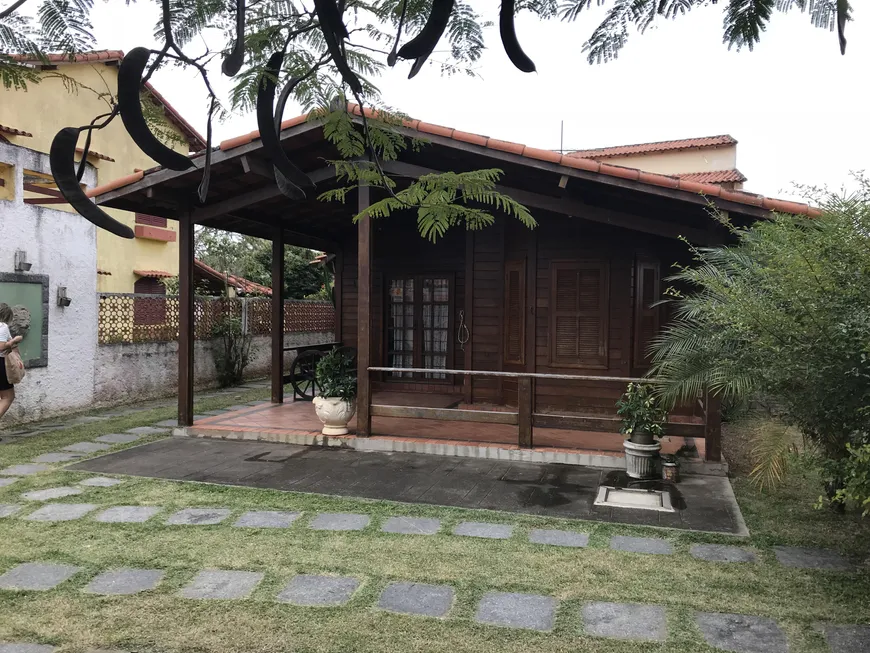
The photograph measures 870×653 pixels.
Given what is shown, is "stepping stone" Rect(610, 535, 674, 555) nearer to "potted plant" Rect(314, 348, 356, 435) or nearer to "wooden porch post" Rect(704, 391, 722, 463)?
"wooden porch post" Rect(704, 391, 722, 463)

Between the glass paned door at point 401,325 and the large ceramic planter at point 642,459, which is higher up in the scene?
the glass paned door at point 401,325

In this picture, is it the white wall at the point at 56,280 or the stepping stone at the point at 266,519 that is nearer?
the stepping stone at the point at 266,519

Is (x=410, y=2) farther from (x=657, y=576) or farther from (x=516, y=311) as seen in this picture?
(x=516, y=311)

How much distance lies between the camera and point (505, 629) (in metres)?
2.77

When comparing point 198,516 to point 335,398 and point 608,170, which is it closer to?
point 335,398

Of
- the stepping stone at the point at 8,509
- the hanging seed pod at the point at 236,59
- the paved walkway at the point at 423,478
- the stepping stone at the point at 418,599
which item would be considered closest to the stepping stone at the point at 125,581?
the stepping stone at the point at 418,599

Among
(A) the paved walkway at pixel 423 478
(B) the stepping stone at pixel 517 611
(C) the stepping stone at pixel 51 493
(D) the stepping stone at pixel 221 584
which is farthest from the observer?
(C) the stepping stone at pixel 51 493

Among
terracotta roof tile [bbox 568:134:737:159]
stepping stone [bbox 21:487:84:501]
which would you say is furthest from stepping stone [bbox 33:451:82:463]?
terracotta roof tile [bbox 568:134:737:159]

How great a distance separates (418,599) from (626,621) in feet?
3.09

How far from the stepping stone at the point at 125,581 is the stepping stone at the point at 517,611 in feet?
5.39

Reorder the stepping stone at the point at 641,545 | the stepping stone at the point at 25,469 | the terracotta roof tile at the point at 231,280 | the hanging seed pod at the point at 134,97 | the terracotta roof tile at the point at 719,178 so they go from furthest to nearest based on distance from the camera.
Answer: the terracotta roof tile at the point at 231,280
the terracotta roof tile at the point at 719,178
the stepping stone at the point at 25,469
the stepping stone at the point at 641,545
the hanging seed pod at the point at 134,97

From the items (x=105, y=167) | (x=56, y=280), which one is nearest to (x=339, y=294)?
(x=56, y=280)

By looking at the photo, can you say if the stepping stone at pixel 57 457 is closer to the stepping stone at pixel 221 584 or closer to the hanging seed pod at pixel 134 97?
the stepping stone at pixel 221 584

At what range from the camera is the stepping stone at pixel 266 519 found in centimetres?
418
